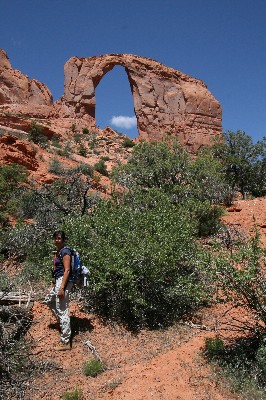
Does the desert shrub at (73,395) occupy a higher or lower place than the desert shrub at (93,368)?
lower

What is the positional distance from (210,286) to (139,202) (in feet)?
15.0

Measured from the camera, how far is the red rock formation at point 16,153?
54.4 ft

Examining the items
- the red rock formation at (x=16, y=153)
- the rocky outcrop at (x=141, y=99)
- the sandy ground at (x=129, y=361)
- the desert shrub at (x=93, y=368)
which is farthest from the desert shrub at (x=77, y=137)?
the desert shrub at (x=93, y=368)

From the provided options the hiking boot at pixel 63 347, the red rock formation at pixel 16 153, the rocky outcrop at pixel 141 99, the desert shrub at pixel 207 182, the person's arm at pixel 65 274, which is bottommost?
the hiking boot at pixel 63 347

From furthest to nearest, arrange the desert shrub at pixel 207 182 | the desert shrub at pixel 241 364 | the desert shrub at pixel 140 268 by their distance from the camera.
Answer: the desert shrub at pixel 207 182 → the desert shrub at pixel 140 268 → the desert shrub at pixel 241 364

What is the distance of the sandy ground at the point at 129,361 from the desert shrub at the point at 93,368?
0.06 meters

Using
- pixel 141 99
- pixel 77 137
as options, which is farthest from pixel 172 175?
pixel 141 99

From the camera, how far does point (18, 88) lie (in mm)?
43625

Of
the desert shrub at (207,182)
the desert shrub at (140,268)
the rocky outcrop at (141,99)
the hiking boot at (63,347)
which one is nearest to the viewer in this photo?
the hiking boot at (63,347)

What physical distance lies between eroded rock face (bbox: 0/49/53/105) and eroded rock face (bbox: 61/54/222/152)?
11.4 feet

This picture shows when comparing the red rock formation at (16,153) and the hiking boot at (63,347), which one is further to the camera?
the red rock formation at (16,153)

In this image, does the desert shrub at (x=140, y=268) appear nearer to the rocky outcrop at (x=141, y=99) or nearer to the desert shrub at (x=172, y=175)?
the desert shrub at (x=172, y=175)

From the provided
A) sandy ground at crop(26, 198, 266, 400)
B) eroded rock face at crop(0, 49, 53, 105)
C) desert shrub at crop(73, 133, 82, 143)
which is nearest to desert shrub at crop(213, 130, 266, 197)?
sandy ground at crop(26, 198, 266, 400)

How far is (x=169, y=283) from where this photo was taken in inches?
259
